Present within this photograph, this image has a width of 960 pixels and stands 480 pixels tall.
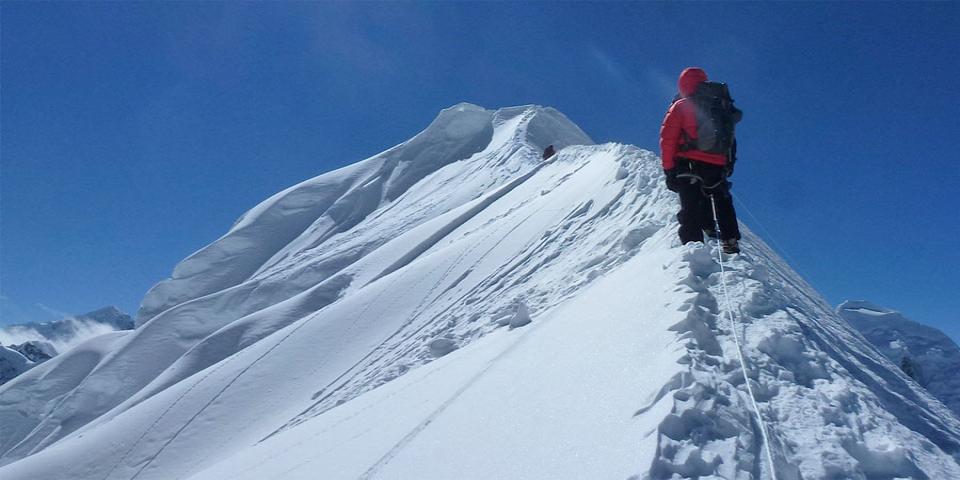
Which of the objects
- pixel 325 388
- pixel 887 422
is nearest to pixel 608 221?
pixel 325 388

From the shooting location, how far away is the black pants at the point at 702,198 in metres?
6.28

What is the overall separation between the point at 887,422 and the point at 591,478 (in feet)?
6.07

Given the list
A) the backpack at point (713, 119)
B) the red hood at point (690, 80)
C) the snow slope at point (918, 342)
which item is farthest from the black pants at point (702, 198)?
the snow slope at point (918, 342)

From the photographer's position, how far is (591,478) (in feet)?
10.00

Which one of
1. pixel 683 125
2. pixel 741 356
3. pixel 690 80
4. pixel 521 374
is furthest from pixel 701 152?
pixel 521 374

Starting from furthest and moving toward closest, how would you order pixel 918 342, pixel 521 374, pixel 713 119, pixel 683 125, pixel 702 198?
pixel 918 342
pixel 702 198
pixel 683 125
pixel 713 119
pixel 521 374

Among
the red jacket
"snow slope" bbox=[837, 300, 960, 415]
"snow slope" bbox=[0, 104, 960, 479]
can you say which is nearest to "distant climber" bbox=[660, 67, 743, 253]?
the red jacket

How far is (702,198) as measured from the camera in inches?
251

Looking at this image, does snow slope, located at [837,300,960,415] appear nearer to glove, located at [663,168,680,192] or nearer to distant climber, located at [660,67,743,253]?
distant climber, located at [660,67,743,253]

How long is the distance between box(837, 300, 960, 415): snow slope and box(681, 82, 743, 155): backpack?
12657 centimetres

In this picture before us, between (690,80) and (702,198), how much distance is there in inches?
51.0

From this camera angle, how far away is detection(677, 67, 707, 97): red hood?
6195 millimetres

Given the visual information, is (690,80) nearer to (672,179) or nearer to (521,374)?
(672,179)

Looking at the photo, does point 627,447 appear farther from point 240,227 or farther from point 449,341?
point 240,227
